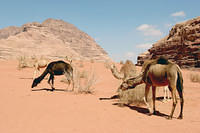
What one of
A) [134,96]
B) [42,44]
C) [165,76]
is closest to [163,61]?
[165,76]

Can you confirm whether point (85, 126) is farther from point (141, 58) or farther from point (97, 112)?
point (141, 58)

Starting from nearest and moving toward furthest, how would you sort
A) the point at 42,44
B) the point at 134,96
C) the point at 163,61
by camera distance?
the point at 163,61, the point at 134,96, the point at 42,44

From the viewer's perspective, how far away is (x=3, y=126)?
3871 mm

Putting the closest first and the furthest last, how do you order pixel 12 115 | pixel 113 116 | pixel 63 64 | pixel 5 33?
pixel 12 115 < pixel 113 116 < pixel 63 64 < pixel 5 33

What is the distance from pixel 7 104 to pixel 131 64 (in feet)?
16.1

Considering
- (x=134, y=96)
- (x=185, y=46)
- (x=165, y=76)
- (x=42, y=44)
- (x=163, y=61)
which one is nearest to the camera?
(x=165, y=76)

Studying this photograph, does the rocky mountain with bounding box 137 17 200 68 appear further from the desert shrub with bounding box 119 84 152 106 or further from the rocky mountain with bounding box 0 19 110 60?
the rocky mountain with bounding box 0 19 110 60

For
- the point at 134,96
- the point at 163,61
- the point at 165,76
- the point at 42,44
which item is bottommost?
the point at 134,96

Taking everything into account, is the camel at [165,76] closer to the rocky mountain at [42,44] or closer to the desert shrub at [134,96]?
the desert shrub at [134,96]

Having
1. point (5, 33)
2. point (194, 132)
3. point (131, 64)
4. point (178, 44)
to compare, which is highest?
point (5, 33)

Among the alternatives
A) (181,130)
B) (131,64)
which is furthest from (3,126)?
(131,64)

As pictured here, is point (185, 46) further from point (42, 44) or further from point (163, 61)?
point (42, 44)

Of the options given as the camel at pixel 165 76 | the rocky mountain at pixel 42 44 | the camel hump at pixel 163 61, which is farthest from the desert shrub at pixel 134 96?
the rocky mountain at pixel 42 44

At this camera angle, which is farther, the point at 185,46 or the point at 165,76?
the point at 185,46
